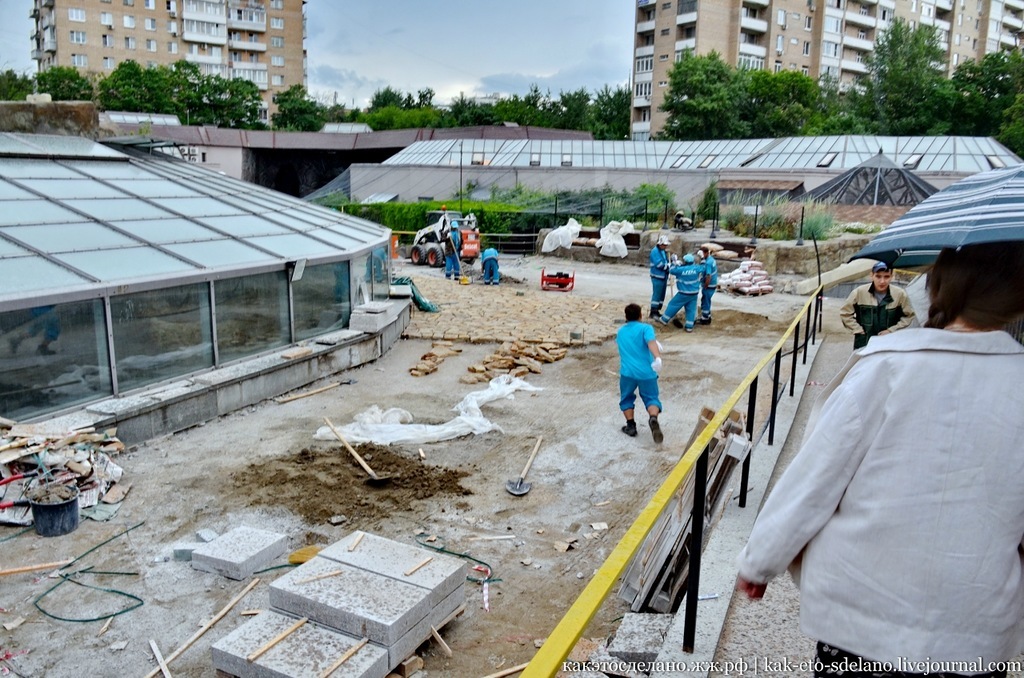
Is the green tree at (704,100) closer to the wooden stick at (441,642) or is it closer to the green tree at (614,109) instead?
the green tree at (614,109)

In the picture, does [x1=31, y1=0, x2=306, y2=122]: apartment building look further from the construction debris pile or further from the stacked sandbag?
the construction debris pile

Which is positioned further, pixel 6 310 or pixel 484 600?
pixel 6 310

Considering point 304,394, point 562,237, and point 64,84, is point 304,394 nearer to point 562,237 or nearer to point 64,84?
point 562,237

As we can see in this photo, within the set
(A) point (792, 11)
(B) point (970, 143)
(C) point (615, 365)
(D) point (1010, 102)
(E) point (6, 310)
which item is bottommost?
(C) point (615, 365)

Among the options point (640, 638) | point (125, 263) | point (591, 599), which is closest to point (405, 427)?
point (125, 263)

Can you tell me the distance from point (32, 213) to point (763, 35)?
224ft

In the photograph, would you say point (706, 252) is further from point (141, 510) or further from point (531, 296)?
point (141, 510)

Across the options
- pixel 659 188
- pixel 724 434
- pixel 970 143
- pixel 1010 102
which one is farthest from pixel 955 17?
pixel 724 434

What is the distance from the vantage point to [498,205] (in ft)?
112

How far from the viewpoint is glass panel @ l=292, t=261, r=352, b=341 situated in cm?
1215

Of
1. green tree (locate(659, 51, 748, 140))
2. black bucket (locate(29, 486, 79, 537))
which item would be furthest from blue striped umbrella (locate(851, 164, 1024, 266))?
green tree (locate(659, 51, 748, 140))

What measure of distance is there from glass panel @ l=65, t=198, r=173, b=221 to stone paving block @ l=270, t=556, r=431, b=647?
25.8 feet

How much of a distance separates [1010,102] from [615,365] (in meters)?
49.1

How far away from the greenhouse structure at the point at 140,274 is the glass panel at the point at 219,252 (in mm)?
32
